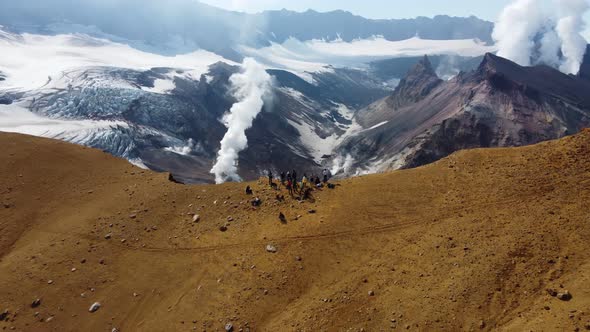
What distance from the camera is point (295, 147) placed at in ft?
621

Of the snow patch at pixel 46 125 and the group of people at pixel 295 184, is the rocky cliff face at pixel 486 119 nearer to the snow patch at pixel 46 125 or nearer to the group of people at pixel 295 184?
the snow patch at pixel 46 125

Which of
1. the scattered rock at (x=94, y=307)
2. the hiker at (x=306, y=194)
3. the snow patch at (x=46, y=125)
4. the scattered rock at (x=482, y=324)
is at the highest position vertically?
the scattered rock at (x=482, y=324)

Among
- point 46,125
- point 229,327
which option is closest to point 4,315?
point 229,327

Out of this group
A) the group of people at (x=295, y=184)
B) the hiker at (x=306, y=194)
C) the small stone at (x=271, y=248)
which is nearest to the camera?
the small stone at (x=271, y=248)

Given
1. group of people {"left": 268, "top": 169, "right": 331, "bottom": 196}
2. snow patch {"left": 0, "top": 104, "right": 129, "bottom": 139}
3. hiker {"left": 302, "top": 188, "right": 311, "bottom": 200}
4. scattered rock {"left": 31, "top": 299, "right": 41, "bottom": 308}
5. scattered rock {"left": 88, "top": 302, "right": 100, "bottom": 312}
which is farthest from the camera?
snow patch {"left": 0, "top": 104, "right": 129, "bottom": 139}

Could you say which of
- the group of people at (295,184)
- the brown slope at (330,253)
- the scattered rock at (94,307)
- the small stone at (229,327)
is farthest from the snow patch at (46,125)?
the small stone at (229,327)

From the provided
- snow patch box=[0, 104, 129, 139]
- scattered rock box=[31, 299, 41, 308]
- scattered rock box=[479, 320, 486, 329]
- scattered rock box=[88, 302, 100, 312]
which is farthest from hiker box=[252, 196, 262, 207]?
snow patch box=[0, 104, 129, 139]

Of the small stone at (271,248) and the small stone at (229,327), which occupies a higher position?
the small stone at (271,248)

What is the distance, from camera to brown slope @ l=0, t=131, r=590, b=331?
19484 millimetres

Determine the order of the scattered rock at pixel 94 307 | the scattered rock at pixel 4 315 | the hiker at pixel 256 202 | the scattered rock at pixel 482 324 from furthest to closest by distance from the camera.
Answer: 1. the hiker at pixel 256 202
2. the scattered rock at pixel 94 307
3. the scattered rock at pixel 4 315
4. the scattered rock at pixel 482 324

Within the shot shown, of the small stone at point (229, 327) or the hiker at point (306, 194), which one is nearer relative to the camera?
the small stone at point (229, 327)

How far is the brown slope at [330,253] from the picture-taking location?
1948 centimetres

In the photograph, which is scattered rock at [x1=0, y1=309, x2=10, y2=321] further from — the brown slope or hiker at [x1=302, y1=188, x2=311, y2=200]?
hiker at [x1=302, y1=188, x2=311, y2=200]

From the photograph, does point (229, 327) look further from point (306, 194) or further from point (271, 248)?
point (306, 194)
